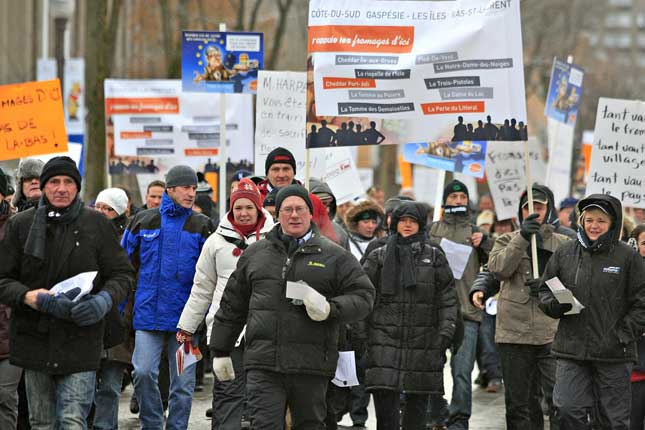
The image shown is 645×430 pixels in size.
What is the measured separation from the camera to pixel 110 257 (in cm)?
838

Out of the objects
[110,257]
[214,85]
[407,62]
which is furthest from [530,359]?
[214,85]

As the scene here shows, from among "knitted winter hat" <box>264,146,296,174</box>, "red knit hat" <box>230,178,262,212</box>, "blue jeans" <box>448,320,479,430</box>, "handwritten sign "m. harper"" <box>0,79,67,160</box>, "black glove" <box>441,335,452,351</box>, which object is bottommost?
"blue jeans" <box>448,320,479,430</box>

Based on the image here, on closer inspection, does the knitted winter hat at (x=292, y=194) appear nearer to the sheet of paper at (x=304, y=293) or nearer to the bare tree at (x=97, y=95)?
the sheet of paper at (x=304, y=293)

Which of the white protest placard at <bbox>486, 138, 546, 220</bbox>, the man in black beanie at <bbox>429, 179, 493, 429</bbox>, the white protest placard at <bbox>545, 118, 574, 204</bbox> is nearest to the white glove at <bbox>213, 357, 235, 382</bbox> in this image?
the man in black beanie at <bbox>429, 179, 493, 429</bbox>

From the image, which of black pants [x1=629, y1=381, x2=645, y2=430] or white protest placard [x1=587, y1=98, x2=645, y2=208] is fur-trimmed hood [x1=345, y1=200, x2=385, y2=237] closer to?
white protest placard [x1=587, y1=98, x2=645, y2=208]

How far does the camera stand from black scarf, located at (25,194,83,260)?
809 centimetres

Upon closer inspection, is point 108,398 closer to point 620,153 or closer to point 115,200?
point 115,200

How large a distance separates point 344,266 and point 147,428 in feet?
8.65

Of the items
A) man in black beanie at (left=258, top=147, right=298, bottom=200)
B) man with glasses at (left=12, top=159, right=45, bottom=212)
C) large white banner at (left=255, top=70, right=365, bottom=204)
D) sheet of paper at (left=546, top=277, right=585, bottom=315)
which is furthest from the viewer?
large white banner at (left=255, top=70, right=365, bottom=204)

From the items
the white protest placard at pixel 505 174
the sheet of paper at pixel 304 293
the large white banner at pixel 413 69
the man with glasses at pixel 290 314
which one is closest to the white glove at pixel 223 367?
the man with glasses at pixel 290 314

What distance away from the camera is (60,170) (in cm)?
827

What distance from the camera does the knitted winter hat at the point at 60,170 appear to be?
8.27 meters

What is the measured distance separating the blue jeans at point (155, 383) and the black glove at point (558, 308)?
2.70 m

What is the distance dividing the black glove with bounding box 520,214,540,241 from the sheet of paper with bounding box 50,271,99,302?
3.47m
